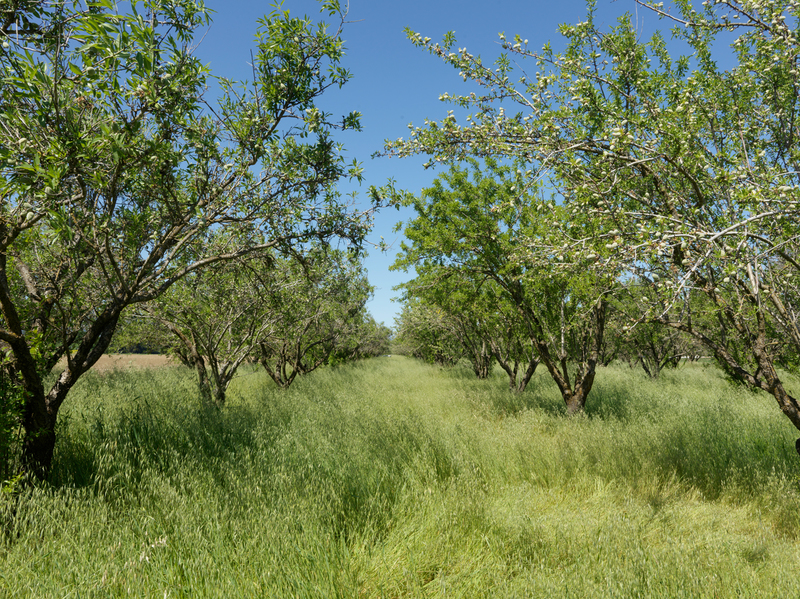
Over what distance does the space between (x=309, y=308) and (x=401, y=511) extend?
29.3 feet

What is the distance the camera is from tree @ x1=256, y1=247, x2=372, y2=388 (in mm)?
7691

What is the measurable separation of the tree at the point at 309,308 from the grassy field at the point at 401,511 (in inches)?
118

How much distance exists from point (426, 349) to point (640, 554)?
3036 centimetres

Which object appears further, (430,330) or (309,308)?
(430,330)

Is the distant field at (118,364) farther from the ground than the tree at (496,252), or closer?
closer

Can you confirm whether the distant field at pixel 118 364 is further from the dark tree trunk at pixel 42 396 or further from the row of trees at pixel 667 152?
the row of trees at pixel 667 152

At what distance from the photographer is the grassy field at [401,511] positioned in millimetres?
3422

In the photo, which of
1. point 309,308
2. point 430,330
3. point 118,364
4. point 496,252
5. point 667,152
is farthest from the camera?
point 118,364

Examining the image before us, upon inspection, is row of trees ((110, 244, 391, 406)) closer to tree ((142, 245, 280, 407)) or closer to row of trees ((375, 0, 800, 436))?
tree ((142, 245, 280, 407))

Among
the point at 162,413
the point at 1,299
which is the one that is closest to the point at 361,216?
the point at 1,299

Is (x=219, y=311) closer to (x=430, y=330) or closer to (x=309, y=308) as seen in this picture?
(x=309, y=308)

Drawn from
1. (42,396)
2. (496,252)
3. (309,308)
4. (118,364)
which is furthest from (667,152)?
(118,364)

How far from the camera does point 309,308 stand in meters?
12.8

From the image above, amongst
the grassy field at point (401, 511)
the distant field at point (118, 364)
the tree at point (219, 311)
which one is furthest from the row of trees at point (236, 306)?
the distant field at point (118, 364)
